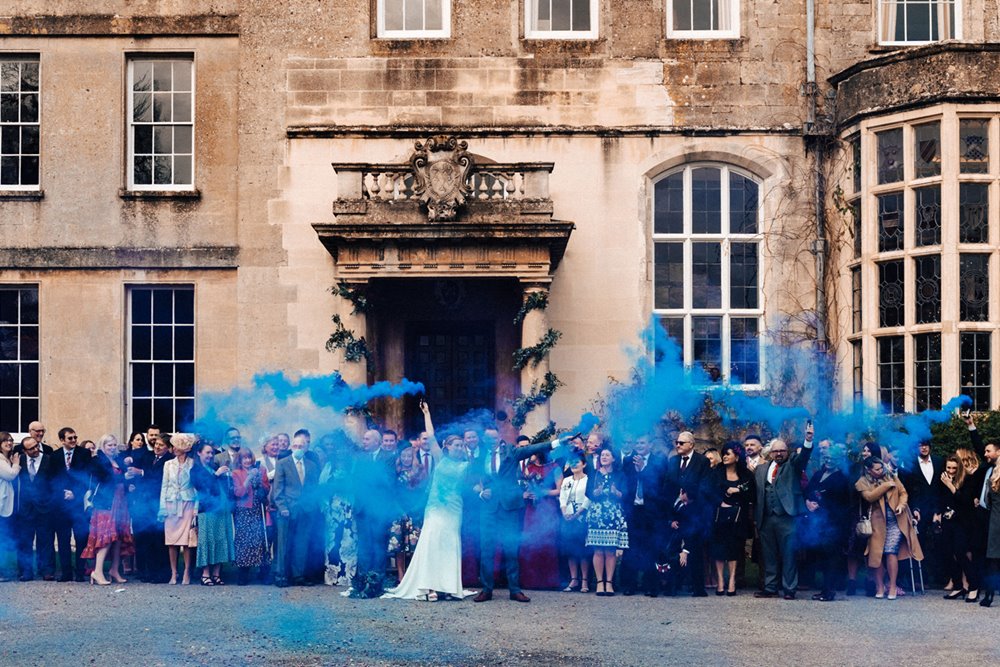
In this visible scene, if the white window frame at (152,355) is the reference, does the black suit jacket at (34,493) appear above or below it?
below

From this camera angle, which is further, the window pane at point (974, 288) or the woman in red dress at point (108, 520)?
the window pane at point (974, 288)

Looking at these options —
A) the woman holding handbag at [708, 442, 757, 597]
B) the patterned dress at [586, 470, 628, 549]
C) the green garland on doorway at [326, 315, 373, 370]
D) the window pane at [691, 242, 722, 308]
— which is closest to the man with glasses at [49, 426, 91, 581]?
the green garland on doorway at [326, 315, 373, 370]

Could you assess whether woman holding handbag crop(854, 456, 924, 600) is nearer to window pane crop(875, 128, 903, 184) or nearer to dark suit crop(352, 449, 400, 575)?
dark suit crop(352, 449, 400, 575)

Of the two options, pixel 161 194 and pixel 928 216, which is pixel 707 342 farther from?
pixel 161 194

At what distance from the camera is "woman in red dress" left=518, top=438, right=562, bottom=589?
17109mm

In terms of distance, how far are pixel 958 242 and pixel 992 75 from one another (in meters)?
2.31

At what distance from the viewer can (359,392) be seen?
2109 cm

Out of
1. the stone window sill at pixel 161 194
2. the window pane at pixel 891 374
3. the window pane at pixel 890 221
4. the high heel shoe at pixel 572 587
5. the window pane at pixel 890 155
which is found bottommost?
the high heel shoe at pixel 572 587

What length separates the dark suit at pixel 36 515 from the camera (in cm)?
1762

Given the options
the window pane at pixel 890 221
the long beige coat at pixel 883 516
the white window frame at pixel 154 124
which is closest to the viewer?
the long beige coat at pixel 883 516

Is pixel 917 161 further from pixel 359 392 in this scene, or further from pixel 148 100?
pixel 148 100

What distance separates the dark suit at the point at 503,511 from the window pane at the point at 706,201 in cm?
719

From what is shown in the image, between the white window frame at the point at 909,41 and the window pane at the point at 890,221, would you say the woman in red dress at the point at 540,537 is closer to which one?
the window pane at the point at 890,221

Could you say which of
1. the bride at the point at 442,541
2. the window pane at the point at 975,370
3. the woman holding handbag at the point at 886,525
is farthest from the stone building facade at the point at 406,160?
the bride at the point at 442,541
